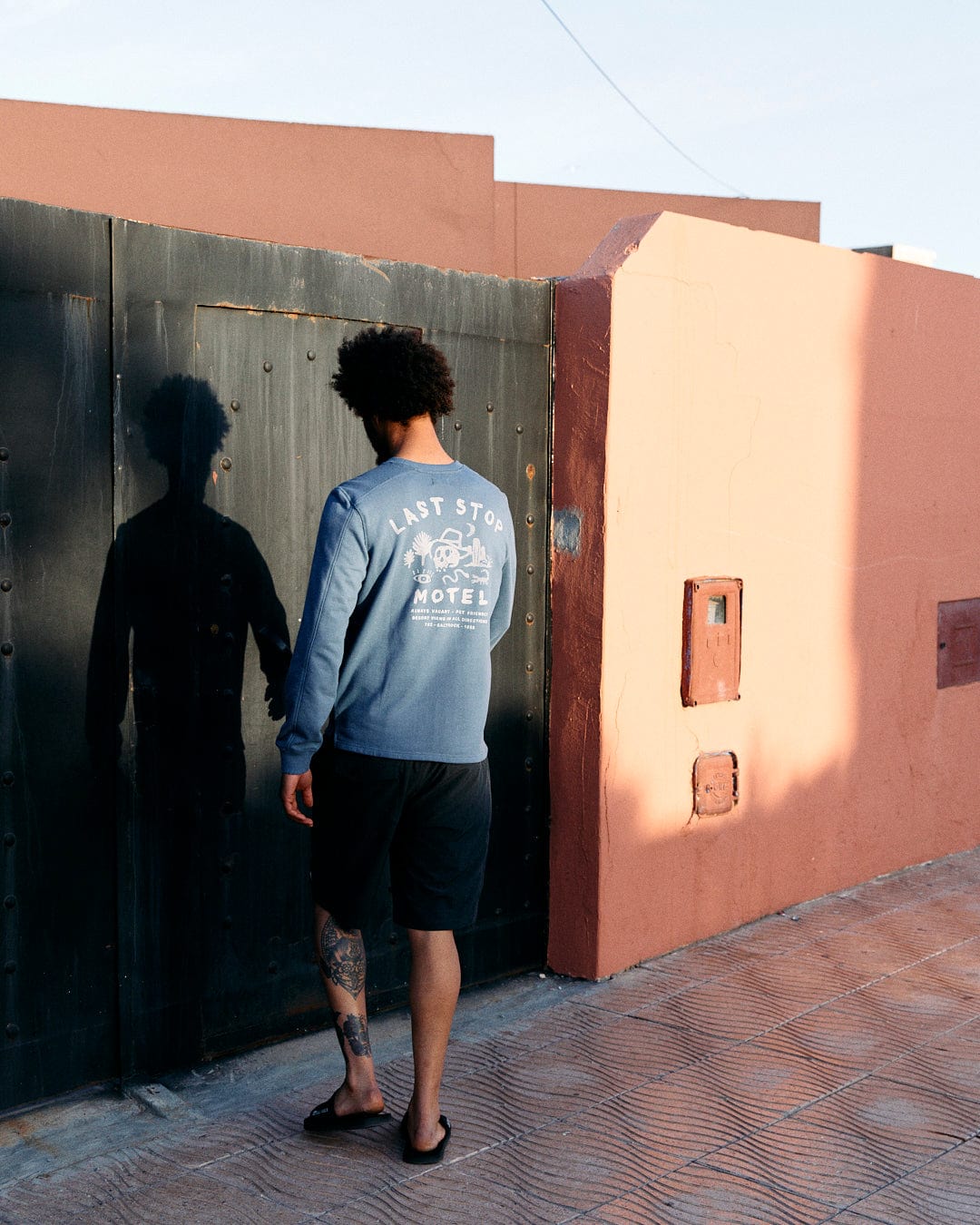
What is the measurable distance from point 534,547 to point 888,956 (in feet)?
6.09

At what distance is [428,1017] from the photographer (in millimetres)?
2941

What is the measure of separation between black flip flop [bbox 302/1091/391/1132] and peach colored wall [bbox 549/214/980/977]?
1.26 meters

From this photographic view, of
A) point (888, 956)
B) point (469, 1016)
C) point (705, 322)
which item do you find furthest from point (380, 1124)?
point (705, 322)

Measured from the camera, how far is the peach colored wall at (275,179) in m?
9.72

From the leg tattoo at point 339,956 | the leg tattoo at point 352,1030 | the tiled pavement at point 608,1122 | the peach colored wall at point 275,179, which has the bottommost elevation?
the tiled pavement at point 608,1122

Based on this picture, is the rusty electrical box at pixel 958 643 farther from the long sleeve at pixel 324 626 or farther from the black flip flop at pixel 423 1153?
the long sleeve at pixel 324 626

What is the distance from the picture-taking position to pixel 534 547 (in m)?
4.18

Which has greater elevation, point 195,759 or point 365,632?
point 365,632

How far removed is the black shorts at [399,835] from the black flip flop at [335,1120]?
0.46 meters

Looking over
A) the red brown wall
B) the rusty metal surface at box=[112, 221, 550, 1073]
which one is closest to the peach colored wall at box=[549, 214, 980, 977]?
the rusty metal surface at box=[112, 221, 550, 1073]

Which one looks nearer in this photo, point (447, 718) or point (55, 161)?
point (447, 718)

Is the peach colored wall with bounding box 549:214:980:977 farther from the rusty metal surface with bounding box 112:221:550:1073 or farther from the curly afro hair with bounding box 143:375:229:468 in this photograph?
the curly afro hair with bounding box 143:375:229:468

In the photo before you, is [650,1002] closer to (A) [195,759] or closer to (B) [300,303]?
(A) [195,759]

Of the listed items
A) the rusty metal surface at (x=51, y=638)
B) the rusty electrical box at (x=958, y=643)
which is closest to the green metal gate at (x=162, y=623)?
the rusty metal surface at (x=51, y=638)
